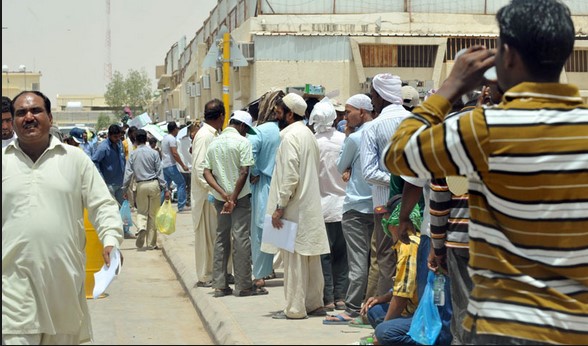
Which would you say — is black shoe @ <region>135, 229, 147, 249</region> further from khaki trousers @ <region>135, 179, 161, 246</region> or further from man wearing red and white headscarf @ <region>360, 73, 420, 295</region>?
man wearing red and white headscarf @ <region>360, 73, 420, 295</region>

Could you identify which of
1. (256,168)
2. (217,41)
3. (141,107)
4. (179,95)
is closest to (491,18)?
(217,41)

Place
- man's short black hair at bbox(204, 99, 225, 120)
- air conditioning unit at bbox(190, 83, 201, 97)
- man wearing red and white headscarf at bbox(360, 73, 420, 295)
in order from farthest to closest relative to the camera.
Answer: air conditioning unit at bbox(190, 83, 201, 97)
man's short black hair at bbox(204, 99, 225, 120)
man wearing red and white headscarf at bbox(360, 73, 420, 295)

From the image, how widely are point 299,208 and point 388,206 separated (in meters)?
1.71

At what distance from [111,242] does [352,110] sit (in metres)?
4.18

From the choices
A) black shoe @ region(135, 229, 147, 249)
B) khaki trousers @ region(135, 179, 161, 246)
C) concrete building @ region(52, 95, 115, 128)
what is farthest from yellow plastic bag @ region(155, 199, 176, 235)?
concrete building @ region(52, 95, 115, 128)

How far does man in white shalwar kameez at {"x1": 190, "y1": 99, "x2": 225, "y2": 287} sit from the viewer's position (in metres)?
11.4

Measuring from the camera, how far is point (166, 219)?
50.3 ft

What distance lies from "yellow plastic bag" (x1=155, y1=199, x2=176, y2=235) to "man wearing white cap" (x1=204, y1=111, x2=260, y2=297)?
4705mm

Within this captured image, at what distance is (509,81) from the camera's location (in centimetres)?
334

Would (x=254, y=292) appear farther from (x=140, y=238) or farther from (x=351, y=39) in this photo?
(x=351, y=39)

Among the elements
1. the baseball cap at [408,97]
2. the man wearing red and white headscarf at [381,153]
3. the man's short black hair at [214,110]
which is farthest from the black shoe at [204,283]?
the baseball cap at [408,97]

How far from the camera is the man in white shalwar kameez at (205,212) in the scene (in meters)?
11.4

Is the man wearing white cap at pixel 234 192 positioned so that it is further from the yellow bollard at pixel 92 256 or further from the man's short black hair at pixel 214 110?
the yellow bollard at pixel 92 256

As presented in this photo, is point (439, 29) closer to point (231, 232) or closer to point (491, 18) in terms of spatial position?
point (491, 18)
